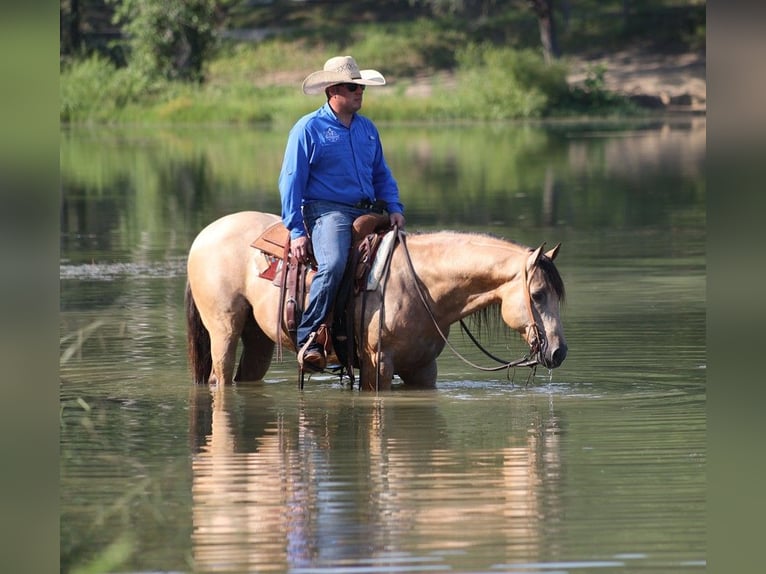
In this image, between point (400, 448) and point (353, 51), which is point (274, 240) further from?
point (353, 51)

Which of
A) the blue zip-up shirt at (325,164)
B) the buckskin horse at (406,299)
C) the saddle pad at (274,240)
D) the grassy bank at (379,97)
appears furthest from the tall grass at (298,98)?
the blue zip-up shirt at (325,164)

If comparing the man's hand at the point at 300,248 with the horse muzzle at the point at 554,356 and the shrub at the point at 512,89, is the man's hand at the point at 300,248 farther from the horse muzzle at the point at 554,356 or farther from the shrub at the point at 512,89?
the shrub at the point at 512,89

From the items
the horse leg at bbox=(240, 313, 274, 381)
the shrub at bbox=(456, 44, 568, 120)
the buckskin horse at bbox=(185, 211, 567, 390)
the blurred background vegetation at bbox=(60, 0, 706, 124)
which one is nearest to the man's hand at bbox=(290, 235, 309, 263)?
the buckskin horse at bbox=(185, 211, 567, 390)

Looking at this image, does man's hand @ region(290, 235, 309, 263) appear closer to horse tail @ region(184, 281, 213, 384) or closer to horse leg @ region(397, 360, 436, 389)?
horse leg @ region(397, 360, 436, 389)

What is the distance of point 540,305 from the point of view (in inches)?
353

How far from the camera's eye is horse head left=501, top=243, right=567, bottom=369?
352 inches

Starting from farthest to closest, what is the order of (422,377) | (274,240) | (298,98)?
(298,98) < (422,377) < (274,240)

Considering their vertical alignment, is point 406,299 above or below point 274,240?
below

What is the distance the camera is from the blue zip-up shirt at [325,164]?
9.27 meters

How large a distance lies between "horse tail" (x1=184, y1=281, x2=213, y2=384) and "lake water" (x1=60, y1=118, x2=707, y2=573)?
7.0 inches

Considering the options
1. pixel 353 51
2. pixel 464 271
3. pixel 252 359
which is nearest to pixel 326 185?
pixel 464 271

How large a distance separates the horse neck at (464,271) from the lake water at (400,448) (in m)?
0.62

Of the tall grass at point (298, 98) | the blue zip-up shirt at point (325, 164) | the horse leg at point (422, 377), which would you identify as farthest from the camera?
the tall grass at point (298, 98)

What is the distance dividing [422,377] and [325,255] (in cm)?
111
